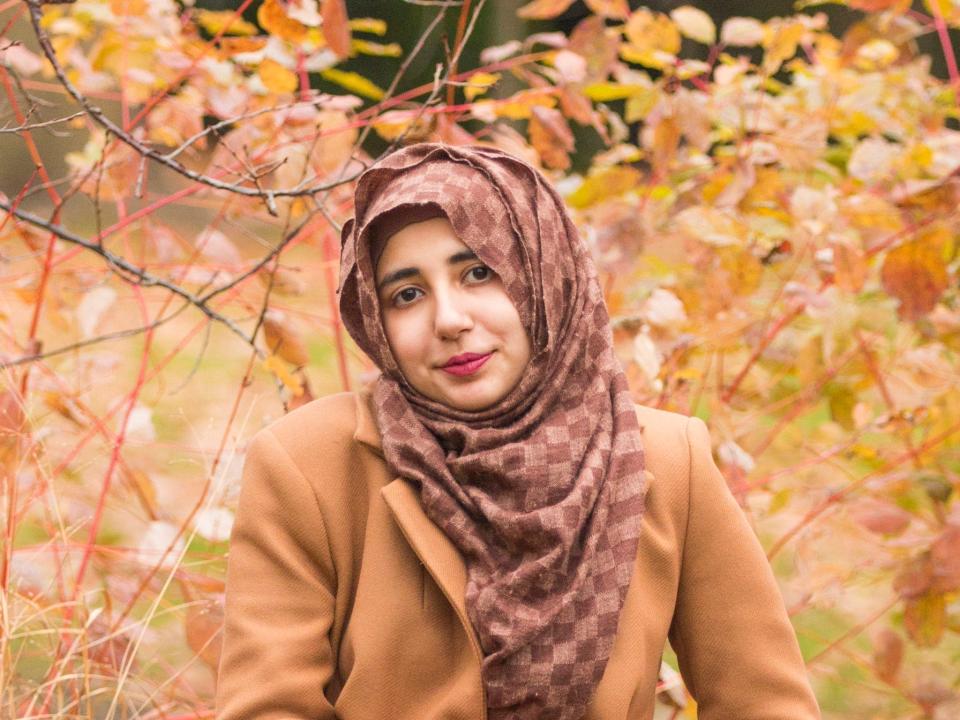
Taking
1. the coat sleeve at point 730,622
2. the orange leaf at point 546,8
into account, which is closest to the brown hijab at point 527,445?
the coat sleeve at point 730,622

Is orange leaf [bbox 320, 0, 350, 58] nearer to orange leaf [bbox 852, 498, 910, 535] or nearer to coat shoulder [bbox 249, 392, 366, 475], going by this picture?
coat shoulder [bbox 249, 392, 366, 475]

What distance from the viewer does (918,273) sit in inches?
100

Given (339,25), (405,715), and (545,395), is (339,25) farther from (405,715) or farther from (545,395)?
(405,715)

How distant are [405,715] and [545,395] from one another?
20.8 inches

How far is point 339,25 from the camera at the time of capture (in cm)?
208

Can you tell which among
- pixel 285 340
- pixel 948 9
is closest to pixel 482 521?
pixel 285 340

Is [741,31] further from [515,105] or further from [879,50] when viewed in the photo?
[515,105]

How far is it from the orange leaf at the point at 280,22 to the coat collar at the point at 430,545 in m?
0.93

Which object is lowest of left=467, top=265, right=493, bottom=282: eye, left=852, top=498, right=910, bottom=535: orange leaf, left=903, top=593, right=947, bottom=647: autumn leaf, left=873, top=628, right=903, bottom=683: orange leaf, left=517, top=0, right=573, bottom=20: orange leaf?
left=873, top=628, right=903, bottom=683: orange leaf

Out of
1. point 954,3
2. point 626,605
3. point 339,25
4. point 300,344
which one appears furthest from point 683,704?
point 954,3

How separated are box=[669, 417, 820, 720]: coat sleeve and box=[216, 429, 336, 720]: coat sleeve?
58cm

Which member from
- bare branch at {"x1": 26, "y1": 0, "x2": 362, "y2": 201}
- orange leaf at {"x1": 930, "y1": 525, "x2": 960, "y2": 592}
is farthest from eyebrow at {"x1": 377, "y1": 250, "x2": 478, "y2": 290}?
orange leaf at {"x1": 930, "y1": 525, "x2": 960, "y2": 592}

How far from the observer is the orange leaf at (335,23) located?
2061 millimetres

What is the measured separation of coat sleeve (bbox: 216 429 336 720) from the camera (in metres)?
1.70
